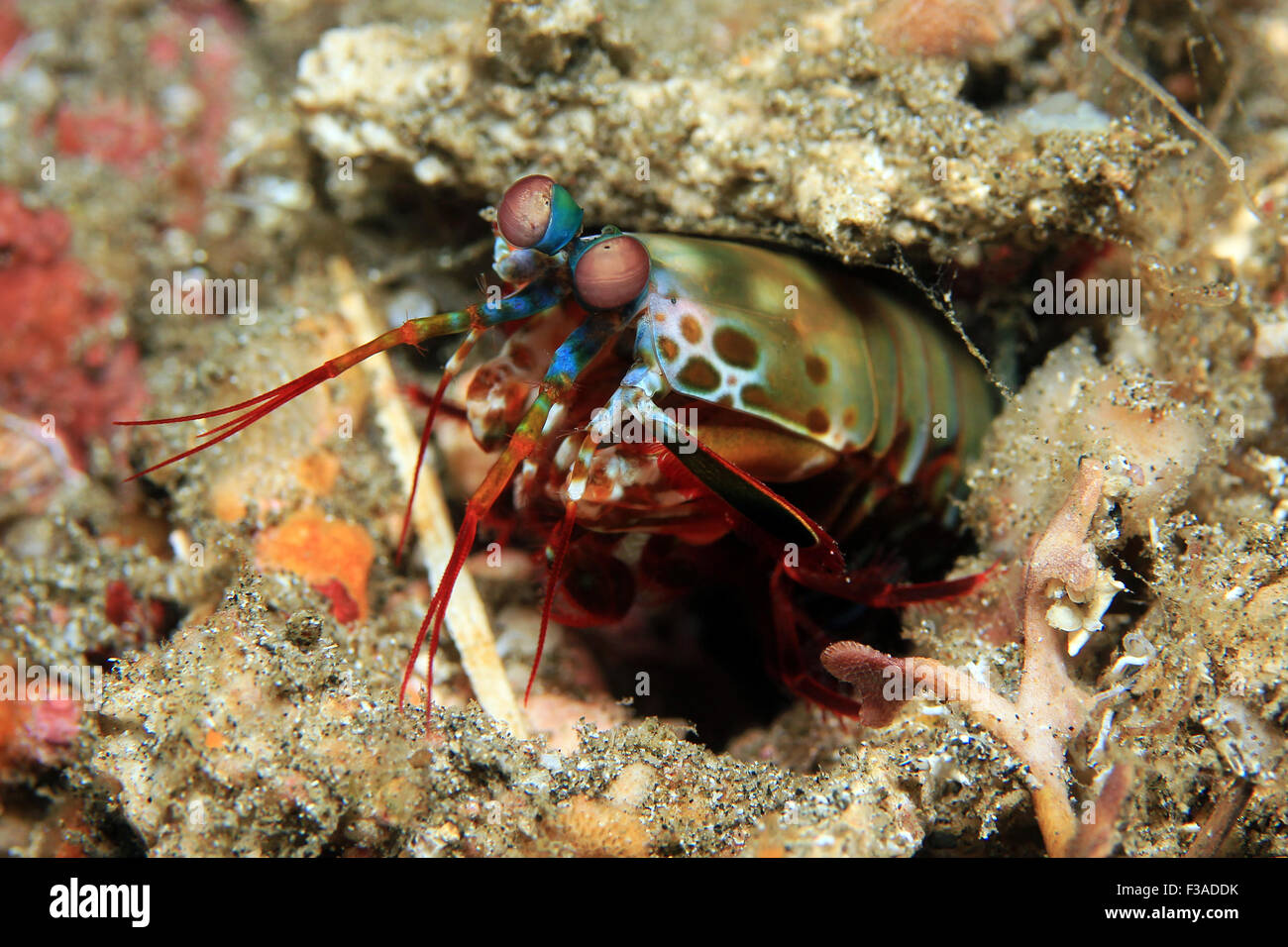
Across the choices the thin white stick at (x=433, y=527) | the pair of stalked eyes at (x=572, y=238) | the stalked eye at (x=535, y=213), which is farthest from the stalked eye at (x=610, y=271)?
the thin white stick at (x=433, y=527)

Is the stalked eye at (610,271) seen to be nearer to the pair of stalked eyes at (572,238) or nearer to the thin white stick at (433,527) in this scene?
the pair of stalked eyes at (572,238)

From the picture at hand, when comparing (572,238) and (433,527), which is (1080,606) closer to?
(572,238)

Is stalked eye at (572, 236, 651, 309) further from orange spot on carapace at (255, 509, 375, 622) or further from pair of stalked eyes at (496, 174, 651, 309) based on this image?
orange spot on carapace at (255, 509, 375, 622)

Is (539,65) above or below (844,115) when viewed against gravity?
above

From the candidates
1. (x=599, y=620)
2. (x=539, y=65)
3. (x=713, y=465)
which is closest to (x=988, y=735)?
(x=713, y=465)

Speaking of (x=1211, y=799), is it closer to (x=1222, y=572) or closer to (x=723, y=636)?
(x=1222, y=572)

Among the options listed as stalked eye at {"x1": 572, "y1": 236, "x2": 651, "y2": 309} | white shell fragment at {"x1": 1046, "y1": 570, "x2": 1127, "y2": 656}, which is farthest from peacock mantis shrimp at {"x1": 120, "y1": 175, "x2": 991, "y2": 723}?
white shell fragment at {"x1": 1046, "y1": 570, "x2": 1127, "y2": 656}

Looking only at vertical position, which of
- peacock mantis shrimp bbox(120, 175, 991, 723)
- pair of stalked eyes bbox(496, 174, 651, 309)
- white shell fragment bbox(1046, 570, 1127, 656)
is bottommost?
white shell fragment bbox(1046, 570, 1127, 656)
